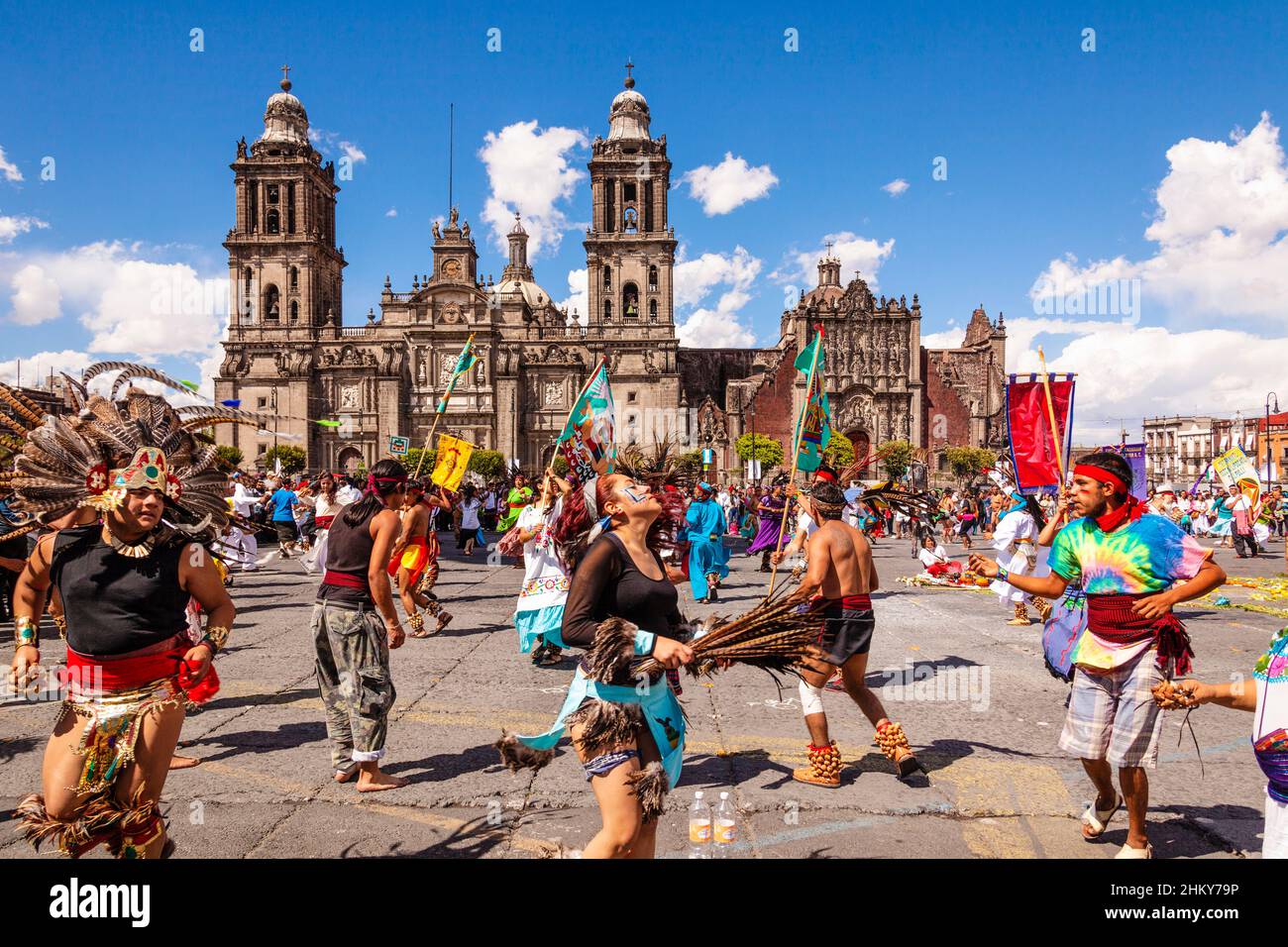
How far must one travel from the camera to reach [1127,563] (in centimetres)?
409

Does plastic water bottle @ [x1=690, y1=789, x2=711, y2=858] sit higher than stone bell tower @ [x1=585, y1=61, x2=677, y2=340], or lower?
lower

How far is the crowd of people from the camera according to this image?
10.7 feet

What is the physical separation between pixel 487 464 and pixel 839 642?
5008 centimetres

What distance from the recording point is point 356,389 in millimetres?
60844

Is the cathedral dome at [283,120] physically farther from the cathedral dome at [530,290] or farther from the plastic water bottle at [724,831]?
the plastic water bottle at [724,831]

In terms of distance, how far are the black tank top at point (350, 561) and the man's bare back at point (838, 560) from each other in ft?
9.03

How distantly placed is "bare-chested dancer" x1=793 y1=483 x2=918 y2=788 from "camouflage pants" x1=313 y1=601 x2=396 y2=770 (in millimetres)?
2566

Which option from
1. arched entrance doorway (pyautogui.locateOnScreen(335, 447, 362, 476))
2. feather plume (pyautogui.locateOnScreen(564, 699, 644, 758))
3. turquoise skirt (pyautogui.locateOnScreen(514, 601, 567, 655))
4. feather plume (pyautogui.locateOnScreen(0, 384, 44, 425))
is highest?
arched entrance doorway (pyautogui.locateOnScreen(335, 447, 362, 476))

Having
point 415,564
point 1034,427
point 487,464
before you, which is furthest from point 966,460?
point 415,564

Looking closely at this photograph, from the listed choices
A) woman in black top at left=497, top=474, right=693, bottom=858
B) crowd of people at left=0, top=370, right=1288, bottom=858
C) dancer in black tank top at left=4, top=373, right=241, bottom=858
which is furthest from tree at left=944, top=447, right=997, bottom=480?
dancer in black tank top at left=4, top=373, right=241, bottom=858

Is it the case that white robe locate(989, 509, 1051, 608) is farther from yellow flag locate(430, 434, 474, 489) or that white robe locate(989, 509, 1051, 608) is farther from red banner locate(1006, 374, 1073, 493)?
yellow flag locate(430, 434, 474, 489)

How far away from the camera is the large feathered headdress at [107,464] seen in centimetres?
366
